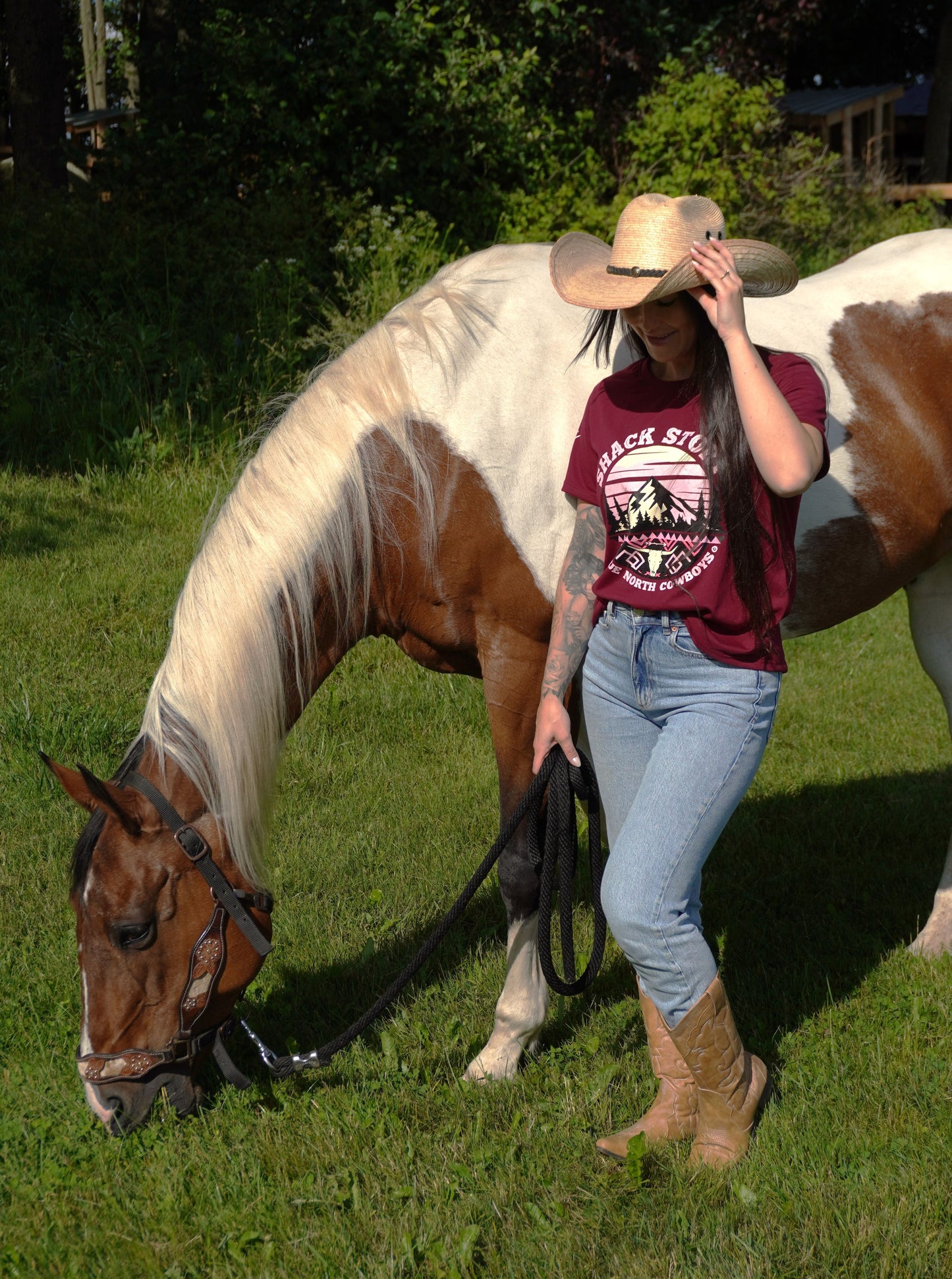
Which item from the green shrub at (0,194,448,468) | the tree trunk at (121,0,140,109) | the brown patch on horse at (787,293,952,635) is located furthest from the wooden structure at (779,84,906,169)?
the brown patch on horse at (787,293,952,635)

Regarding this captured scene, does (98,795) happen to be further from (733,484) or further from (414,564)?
(733,484)

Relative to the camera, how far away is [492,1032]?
321 cm

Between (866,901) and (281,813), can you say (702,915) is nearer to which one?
(866,901)

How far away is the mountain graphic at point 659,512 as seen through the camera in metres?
2.32

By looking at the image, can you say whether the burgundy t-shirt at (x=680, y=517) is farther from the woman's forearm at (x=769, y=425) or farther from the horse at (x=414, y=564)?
the horse at (x=414, y=564)

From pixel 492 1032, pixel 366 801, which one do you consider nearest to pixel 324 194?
pixel 366 801

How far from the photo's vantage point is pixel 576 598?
2668 millimetres

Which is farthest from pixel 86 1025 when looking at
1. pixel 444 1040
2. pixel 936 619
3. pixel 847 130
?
pixel 847 130

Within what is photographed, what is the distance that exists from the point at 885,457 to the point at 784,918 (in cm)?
161

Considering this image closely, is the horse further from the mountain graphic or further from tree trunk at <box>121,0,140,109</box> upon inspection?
tree trunk at <box>121,0,140,109</box>

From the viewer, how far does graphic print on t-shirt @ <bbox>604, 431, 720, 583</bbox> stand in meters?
2.31

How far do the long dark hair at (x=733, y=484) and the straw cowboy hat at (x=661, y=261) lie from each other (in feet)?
0.33

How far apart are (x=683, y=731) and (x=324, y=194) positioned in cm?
881

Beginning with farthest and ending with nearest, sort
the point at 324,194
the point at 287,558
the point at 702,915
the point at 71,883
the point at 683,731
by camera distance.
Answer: the point at 324,194
the point at 702,915
the point at 287,558
the point at 71,883
the point at 683,731
